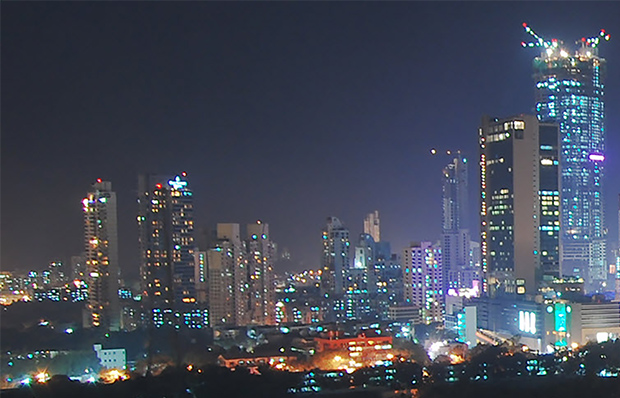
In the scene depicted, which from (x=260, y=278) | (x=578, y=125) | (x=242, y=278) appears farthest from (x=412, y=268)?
(x=578, y=125)

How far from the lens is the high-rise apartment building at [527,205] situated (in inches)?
355

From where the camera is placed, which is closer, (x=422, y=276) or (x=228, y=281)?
(x=228, y=281)

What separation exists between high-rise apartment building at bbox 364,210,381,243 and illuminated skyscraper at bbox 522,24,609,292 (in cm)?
391

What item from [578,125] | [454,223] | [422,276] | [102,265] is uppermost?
[578,125]

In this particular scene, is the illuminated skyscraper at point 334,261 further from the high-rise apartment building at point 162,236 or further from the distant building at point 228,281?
the high-rise apartment building at point 162,236

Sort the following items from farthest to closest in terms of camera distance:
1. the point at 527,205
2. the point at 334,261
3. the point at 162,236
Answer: the point at 334,261 < the point at 527,205 < the point at 162,236

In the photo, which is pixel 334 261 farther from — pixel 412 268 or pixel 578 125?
pixel 578 125

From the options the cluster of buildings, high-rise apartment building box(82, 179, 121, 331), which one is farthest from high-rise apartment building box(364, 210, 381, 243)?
high-rise apartment building box(82, 179, 121, 331)

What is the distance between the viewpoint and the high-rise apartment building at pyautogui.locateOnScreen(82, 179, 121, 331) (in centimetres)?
689

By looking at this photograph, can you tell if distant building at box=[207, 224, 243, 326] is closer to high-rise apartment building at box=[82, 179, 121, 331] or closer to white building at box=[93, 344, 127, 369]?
high-rise apartment building at box=[82, 179, 121, 331]

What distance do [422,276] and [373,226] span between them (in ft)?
3.08

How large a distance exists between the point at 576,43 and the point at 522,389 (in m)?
9.44

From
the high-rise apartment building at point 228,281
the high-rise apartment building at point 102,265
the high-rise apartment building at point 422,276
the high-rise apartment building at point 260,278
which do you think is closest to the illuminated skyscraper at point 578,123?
the high-rise apartment building at point 422,276

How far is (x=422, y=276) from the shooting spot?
10.1 metres
